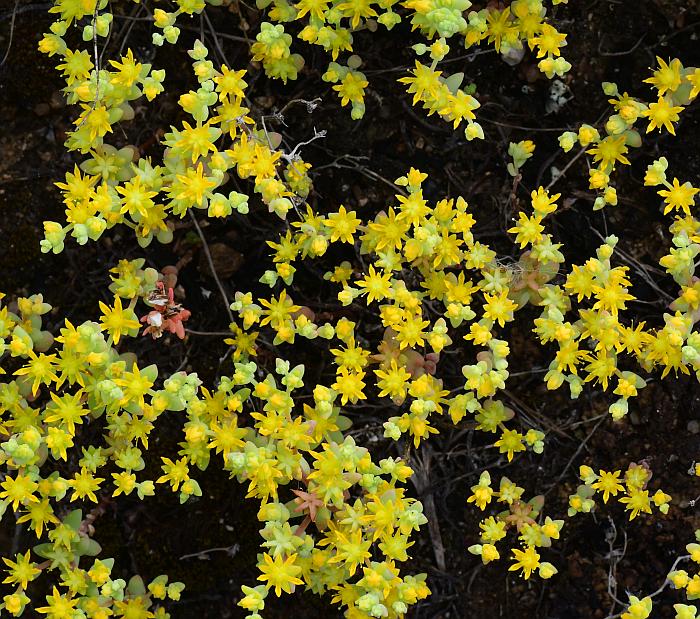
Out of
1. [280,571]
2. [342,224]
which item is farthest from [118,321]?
[280,571]

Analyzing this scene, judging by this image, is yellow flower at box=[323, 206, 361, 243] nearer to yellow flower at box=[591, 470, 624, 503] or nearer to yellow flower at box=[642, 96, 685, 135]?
yellow flower at box=[642, 96, 685, 135]

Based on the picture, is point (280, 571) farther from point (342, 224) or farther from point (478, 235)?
point (478, 235)

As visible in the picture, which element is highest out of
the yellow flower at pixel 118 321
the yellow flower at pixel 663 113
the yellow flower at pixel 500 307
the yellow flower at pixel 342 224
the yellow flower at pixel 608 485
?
the yellow flower at pixel 663 113

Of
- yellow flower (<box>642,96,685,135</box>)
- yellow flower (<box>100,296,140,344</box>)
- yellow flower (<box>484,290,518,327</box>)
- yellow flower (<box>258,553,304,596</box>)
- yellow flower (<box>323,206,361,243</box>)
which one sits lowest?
yellow flower (<box>258,553,304,596</box>)

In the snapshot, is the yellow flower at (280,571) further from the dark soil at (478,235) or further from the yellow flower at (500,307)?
the yellow flower at (500,307)

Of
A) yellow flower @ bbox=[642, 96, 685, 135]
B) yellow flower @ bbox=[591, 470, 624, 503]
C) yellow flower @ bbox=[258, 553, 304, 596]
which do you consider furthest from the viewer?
yellow flower @ bbox=[591, 470, 624, 503]

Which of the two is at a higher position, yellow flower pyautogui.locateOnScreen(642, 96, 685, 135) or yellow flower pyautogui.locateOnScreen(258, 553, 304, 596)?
yellow flower pyautogui.locateOnScreen(642, 96, 685, 135)

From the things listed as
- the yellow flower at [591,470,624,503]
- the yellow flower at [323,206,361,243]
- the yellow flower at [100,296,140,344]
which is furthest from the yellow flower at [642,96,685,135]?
the yellow flower at [100,296,140,344]

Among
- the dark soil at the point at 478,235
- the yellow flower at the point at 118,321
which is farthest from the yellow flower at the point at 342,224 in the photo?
the yellow flower at the point at 118,321

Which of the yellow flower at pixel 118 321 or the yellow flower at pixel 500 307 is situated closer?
the yellow flower at pixel 118 321
